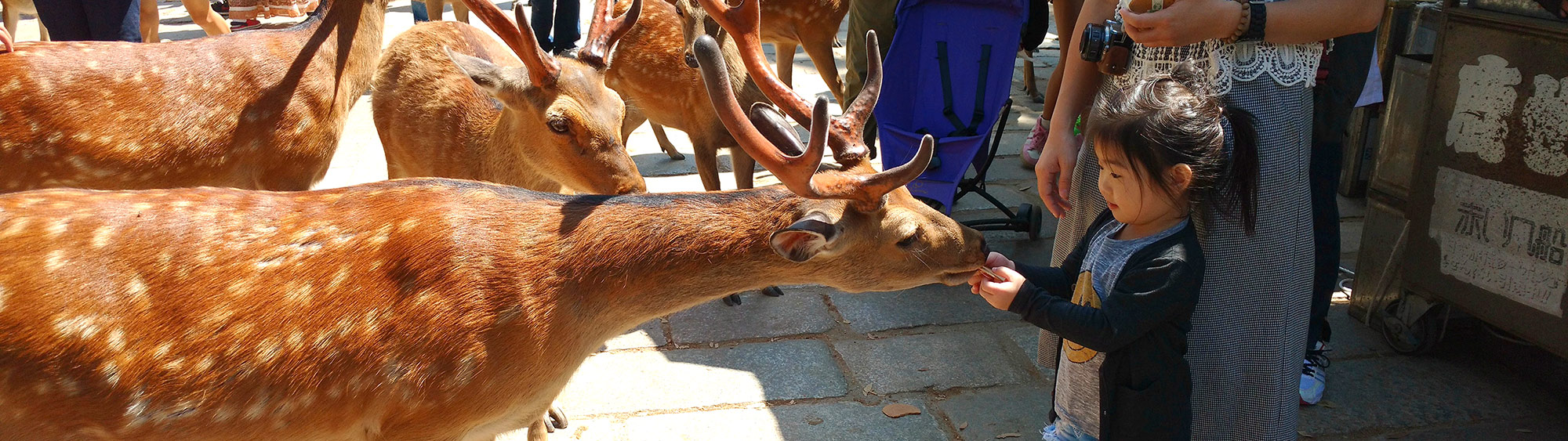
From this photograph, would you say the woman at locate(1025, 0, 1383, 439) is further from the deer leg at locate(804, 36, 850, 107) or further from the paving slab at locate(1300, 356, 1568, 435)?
the deer leg at locate(804, 36, 850, 107)

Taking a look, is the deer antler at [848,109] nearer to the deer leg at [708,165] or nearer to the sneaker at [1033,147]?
the deer leg at [708,165]

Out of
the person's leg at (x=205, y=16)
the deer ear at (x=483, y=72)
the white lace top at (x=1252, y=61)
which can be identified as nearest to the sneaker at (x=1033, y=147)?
the deer ear at (x=483, y=72)

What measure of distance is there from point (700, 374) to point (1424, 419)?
2.56 meters

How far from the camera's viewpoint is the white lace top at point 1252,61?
104 inches

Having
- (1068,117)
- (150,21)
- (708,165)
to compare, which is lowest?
(708,165)

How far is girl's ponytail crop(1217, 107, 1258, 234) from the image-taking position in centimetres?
254

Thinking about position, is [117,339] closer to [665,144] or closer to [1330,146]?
[1330,146]

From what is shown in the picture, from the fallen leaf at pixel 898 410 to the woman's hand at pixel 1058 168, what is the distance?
101 centimetres

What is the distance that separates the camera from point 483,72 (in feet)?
12.8

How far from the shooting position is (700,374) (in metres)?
4.10

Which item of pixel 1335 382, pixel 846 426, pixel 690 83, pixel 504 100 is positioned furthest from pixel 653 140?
pixel 1335 382

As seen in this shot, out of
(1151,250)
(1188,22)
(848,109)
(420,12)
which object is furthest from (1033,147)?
(420,12)

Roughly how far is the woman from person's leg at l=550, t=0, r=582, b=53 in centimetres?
513

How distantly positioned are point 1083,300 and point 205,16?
→ 728 cm
